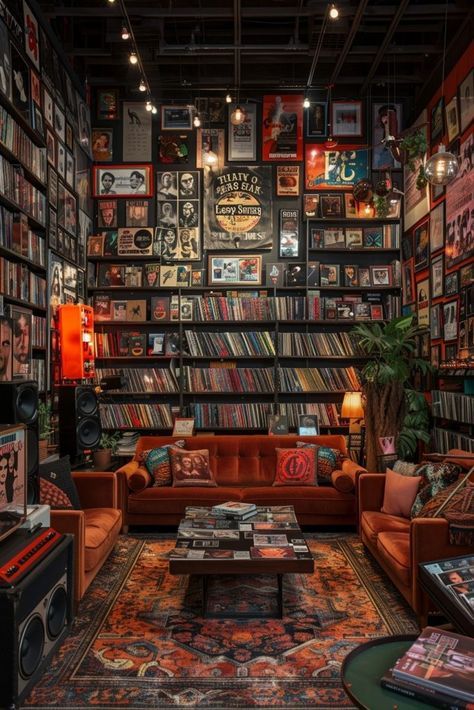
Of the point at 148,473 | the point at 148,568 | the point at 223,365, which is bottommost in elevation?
the point at 148,568

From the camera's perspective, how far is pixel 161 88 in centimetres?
639

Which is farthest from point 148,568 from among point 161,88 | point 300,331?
point 161,88

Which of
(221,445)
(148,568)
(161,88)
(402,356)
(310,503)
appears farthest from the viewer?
(161,88)

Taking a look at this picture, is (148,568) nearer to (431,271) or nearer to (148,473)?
(148,473)

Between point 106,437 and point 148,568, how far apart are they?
2450mm

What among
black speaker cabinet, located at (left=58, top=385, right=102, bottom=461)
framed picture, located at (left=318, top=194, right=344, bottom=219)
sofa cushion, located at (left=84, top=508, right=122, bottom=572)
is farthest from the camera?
framed picture, located at (left=318, top=194, right=344, bottom=219)

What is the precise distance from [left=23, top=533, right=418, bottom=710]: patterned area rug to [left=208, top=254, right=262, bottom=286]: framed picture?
10.9 feet

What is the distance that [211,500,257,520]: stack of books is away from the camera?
379 cm

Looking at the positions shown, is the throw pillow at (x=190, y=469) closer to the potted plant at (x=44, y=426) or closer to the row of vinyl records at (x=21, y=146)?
the potted plant at (x=44, y=426)

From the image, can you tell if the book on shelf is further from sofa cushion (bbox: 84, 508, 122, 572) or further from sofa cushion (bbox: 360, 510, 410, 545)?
sofa cushion (bbox: 84, 508, 122, 572)

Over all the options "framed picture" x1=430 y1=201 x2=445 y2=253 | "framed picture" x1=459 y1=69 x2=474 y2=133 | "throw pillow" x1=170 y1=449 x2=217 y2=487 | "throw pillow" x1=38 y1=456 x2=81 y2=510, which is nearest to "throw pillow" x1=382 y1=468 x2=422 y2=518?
"throw pillow" x1=170 y1=449 x2=217 y2=487

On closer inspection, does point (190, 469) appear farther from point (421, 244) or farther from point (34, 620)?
point (421, 244)

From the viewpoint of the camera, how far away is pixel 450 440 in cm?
491

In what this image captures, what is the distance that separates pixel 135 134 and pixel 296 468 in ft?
13.5
